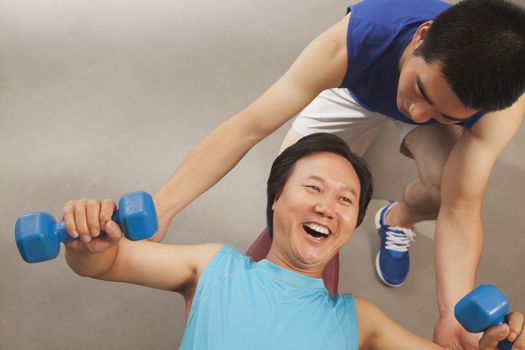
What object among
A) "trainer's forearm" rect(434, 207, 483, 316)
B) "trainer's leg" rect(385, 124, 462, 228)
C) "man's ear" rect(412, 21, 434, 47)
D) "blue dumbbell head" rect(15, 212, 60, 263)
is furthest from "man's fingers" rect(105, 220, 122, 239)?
"trainer's leg" rect(385, 124, 462, 228)

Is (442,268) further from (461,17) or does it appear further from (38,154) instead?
(38,154)

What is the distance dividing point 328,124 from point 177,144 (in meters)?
0.76

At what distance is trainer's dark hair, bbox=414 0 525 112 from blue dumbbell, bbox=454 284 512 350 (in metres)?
0.44

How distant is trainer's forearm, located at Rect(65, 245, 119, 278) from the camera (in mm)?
1302

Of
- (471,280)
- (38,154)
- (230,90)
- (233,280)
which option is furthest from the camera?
(230,90)

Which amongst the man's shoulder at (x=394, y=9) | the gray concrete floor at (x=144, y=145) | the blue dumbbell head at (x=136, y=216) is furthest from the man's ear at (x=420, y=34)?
the gray concrete floor at (x=144, y=145)

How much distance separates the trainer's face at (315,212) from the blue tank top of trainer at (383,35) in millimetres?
294

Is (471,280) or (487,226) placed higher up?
(471,280)

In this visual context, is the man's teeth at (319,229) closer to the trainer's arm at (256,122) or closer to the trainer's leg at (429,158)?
the trainer's arm at (256,122)

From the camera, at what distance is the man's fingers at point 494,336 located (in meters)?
1.27

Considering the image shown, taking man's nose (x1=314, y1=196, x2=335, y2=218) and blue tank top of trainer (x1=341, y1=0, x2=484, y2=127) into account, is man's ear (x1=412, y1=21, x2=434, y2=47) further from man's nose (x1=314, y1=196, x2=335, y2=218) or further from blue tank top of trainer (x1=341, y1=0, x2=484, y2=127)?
man's nose (x1=314, y1=196, x2=335, y2=218)

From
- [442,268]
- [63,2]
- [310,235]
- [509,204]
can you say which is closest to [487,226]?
[509,204]

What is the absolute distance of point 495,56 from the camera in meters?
1.26

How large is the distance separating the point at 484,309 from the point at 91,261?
914 mm
